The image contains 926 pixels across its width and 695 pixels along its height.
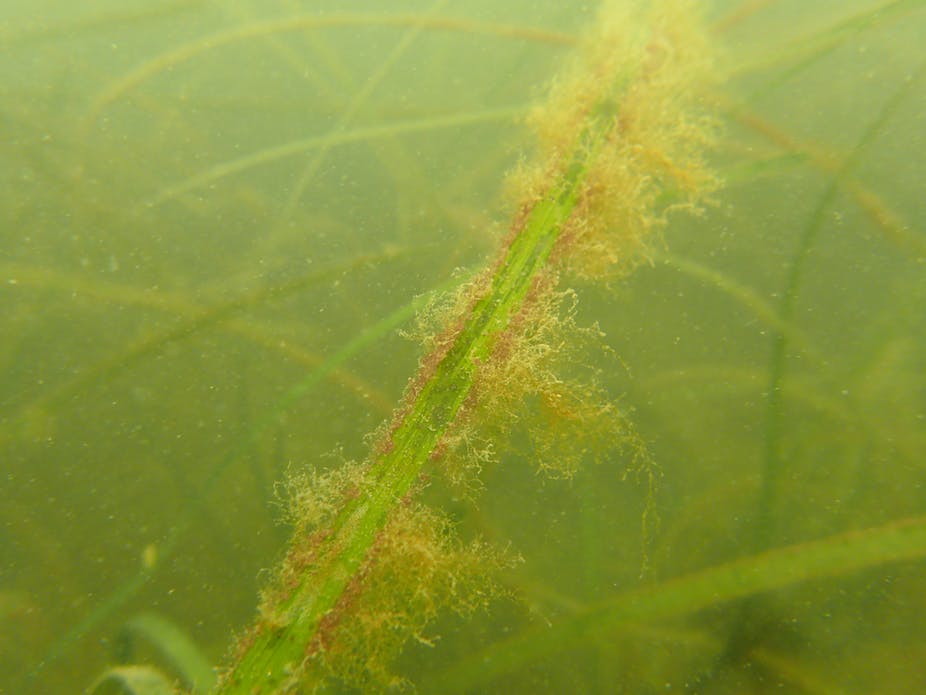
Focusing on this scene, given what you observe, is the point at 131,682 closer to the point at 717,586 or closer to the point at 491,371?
the point at 491,371

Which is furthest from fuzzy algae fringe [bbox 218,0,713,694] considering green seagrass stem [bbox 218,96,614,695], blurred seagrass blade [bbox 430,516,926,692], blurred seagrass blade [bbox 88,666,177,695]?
blurred seagrass blade [bbox 88,666,177,695]

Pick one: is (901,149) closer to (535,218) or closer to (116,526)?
(535,218)

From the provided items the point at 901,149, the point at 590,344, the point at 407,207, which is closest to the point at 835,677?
the point at 590,344

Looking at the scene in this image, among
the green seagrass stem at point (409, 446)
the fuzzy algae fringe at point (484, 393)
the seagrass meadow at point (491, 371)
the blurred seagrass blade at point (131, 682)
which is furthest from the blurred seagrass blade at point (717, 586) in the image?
the blurred seagrass blade at point (131, 682)

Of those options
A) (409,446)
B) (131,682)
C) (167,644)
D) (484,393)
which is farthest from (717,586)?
(131,682)

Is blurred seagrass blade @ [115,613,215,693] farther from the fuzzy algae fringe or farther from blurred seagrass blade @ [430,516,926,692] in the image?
blurred seagrass blade @ [430,516,926,692]

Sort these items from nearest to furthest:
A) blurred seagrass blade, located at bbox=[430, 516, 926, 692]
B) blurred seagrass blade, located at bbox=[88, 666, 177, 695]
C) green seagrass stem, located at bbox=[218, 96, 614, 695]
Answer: green seagrass stem, located at bbox=[218, 96, 614, 695]
blurred seagrass blade, located at bbox=[88, 666, 177, 695]
blurred seagrass blade, located at bbox=[430, 516, 926, 692]

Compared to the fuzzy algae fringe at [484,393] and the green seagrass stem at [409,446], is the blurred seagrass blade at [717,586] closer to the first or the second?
the fuzzy algae fringe at [484,393]
